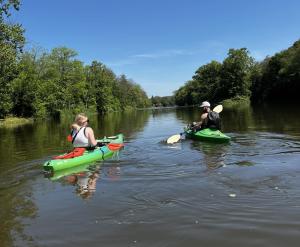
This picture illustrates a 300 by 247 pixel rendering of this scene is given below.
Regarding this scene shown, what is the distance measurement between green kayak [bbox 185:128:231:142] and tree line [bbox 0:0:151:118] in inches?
783

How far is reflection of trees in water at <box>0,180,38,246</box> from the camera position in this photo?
224 inches

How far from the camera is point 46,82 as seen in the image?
2537 inches

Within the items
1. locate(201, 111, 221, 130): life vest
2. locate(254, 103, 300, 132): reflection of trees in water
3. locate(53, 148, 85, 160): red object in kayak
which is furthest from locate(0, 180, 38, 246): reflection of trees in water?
locate(254, 103, 300, 132): reflection of trees in water

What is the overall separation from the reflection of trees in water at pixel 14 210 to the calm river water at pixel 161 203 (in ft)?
0.05

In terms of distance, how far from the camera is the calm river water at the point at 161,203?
5402 millimetres

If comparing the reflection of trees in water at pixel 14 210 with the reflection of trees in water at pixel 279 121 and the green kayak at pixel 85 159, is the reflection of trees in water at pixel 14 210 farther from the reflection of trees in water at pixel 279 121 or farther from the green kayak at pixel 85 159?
the reflection of trees in water at pixel 279 121

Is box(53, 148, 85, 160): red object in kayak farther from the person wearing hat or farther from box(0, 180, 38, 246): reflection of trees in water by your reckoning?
the person wearing hat

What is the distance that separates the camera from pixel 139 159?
12352 mm

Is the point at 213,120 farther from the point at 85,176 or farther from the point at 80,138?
the point at 85,176

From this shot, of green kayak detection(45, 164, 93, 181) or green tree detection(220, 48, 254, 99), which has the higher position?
green tree detection(220, 48, 254, 99)

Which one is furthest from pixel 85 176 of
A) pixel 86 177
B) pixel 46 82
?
pixel 46 82

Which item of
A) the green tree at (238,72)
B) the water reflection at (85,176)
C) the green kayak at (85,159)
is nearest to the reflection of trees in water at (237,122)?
the green kayak at (85,159)

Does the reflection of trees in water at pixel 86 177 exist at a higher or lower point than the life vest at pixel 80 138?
lower

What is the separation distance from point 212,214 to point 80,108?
241ft
